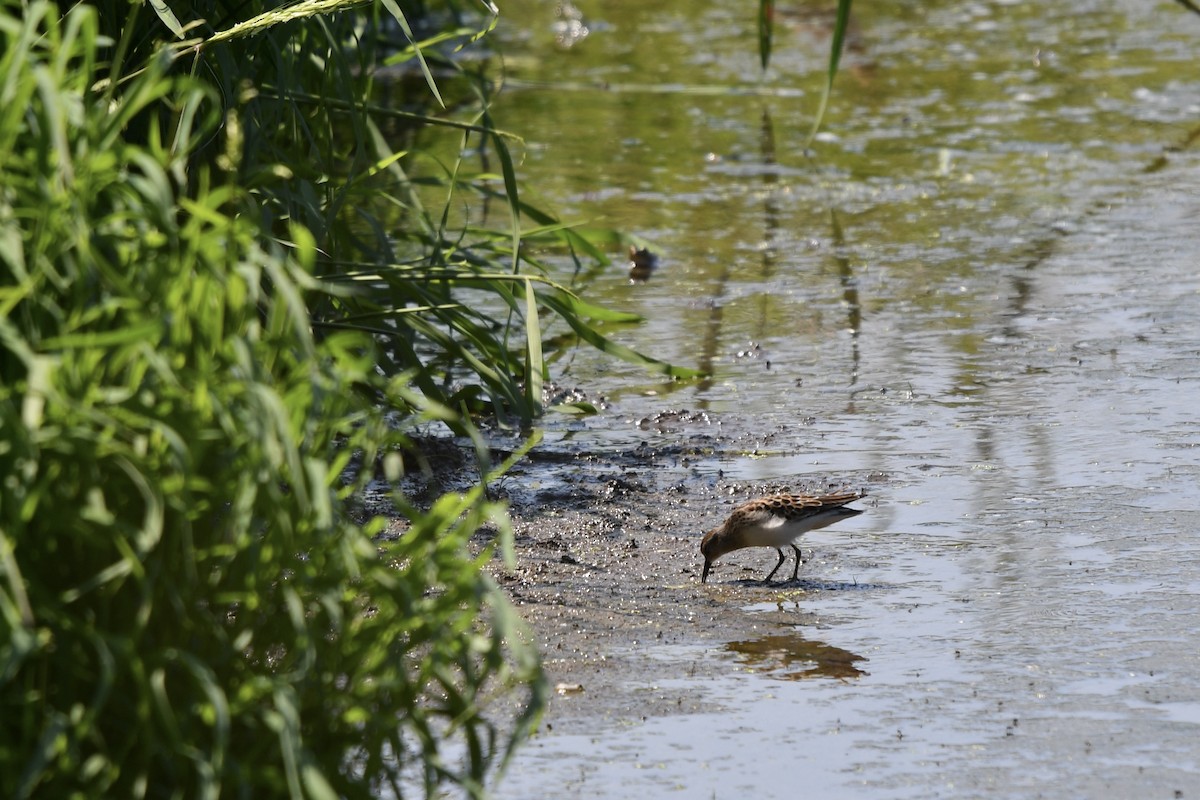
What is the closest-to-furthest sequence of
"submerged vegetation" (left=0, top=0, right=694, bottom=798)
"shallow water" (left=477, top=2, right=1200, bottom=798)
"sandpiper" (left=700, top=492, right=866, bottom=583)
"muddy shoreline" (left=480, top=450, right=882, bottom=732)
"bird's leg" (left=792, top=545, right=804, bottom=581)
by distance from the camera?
"submerged vegetation" (left=0, top=0, right=694, bottom=798), "shallow water" (left=477, top=2, right=1200, bottom=798), "muddy shoreline" (left=480, top=450, right=882, bottom=732), "sandpiper" (left=700, top=492, right=866, bottom=583), "bird's leg" (left=792, top=545, right=804, bottom=581)

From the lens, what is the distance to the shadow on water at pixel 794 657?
15.5ft

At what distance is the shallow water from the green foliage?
109 cm

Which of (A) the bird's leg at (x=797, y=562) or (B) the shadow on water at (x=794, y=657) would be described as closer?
(B) the shadow on water at (x=794, y=657)

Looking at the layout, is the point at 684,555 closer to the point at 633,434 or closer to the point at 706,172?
the point at 633,434

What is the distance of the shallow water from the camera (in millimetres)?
4305

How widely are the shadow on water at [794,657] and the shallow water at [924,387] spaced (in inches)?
0.5

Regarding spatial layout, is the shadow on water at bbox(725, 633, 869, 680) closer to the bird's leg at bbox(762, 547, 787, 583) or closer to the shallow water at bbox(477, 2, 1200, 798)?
the shallow water at bbox(477, 2, 1200, 798)

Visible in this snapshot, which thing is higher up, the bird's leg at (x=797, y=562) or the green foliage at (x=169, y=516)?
the green foliage at (x=169, y=516)

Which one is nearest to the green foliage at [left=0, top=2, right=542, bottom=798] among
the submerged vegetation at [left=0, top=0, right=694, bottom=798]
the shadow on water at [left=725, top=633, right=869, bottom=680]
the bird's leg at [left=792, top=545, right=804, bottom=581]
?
the submerged vegetation at [left=0, top=0, right=694, bottom=798]

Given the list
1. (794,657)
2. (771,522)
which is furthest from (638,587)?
(794,657)

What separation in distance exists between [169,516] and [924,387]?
4.67 meters

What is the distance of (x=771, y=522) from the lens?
543 centimetres

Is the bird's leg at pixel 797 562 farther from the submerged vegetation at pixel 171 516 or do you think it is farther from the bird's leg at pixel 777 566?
the submerged vegetation at pixel 171 516

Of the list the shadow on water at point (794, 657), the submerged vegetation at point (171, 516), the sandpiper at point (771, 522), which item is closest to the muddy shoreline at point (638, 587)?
the shadow on water at point (794, 657)
